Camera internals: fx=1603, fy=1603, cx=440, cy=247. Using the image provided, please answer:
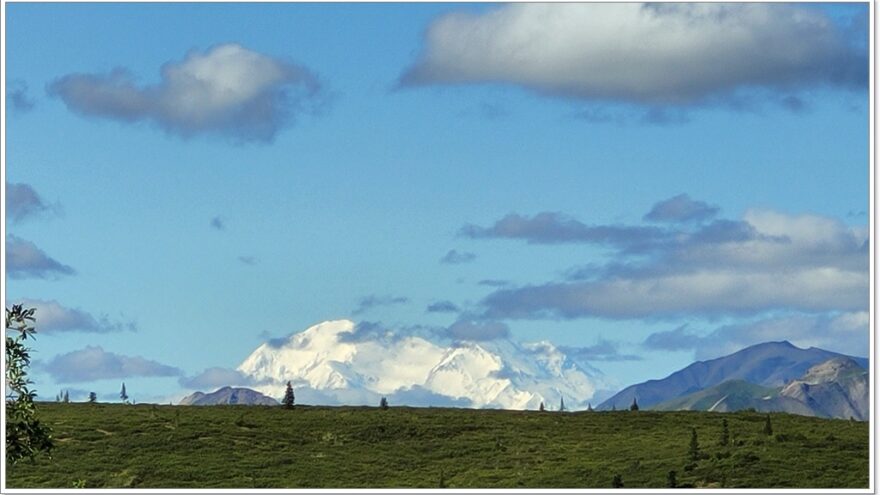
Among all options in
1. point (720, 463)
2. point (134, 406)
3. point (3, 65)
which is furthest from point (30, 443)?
point (134, 406)

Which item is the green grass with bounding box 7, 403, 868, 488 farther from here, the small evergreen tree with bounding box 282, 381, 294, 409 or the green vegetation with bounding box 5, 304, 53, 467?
the green vegetation with bounding box 5, 304, 53, 467

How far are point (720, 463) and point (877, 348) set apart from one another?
5501 centimetres

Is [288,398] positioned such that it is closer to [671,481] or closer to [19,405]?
[671,481]

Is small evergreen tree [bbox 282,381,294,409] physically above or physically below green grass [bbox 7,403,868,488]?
above

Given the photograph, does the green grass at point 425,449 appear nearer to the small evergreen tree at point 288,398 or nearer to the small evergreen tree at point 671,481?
the small evergreen tree at point 671,481

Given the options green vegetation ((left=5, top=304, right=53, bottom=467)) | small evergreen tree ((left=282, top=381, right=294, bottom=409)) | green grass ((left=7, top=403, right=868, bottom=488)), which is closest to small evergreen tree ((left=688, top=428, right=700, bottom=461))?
green grass ((left=7, top=403, right=868, bottom=488))

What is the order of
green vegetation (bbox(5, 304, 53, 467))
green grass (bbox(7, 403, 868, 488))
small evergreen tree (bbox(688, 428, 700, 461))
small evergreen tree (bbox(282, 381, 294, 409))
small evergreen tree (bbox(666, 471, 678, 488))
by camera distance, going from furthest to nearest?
small evergreen tree (bbox(282, 381, 294, 409)), small evergreen tree (bbox(688, 428, 700, 461)), green grass (bbox(7, 403, 868, 488)), small evergreen tree (bbox(666, 471, 678, 488)), green vegetation (bbox(5, 304, 53, 467))

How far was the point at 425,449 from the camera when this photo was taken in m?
116

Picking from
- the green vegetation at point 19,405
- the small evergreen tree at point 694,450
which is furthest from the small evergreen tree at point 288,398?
the green vegetation at point 19,405

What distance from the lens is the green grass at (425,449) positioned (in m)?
102

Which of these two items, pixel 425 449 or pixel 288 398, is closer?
pixel 425 449

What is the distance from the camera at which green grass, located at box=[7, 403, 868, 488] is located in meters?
102

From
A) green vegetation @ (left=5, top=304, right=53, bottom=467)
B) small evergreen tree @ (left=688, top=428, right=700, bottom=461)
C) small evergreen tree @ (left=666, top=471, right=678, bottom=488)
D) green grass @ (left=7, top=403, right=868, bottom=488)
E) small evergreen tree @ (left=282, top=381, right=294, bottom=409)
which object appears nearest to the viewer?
green vegetation @ (left=5, top=304, right=53, bottom=467)

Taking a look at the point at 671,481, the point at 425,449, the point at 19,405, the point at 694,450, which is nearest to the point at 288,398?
the point at 425,449
